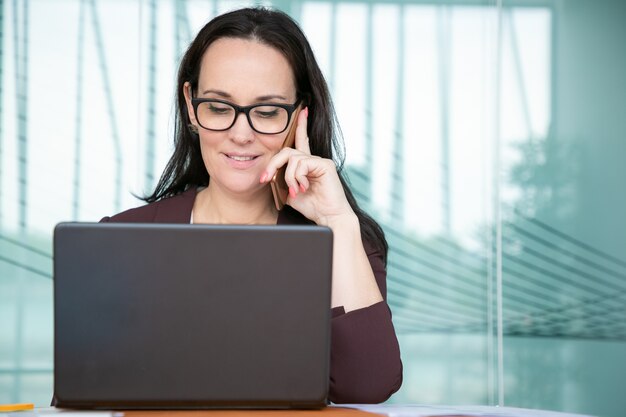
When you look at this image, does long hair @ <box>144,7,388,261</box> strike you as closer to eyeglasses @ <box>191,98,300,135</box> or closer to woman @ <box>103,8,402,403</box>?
woman @ <box>103,8,402,403</box>

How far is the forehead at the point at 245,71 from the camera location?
6.38ft

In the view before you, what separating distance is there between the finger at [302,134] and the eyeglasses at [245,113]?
119 mm

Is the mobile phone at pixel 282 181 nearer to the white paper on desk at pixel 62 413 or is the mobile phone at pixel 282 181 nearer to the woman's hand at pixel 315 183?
the woman's hand at pixel 315 183

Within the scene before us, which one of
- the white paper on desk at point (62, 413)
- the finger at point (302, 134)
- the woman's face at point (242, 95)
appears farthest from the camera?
the finger at point (302, 134)

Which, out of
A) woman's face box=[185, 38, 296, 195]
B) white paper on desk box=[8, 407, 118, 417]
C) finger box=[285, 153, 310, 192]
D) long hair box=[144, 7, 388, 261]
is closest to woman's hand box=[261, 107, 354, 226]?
finger box=[285, 153, 310, 192]

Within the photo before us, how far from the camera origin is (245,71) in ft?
6.46

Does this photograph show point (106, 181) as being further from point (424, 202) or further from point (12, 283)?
point (424, 202)

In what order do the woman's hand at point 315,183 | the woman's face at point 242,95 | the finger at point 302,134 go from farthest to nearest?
the finger at point 302,134 < the woman's face at point 242,95 < the woman's hand at point 315,183

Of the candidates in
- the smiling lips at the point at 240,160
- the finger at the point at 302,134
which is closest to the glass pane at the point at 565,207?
the finger at the point at 302,134

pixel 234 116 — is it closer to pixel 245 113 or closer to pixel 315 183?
pixel 245 113

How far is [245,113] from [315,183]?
217 millimetres

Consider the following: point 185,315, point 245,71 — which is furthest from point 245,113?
point 185,315

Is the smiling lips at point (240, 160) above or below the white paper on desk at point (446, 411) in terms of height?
above

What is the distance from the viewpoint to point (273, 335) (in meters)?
1.20
